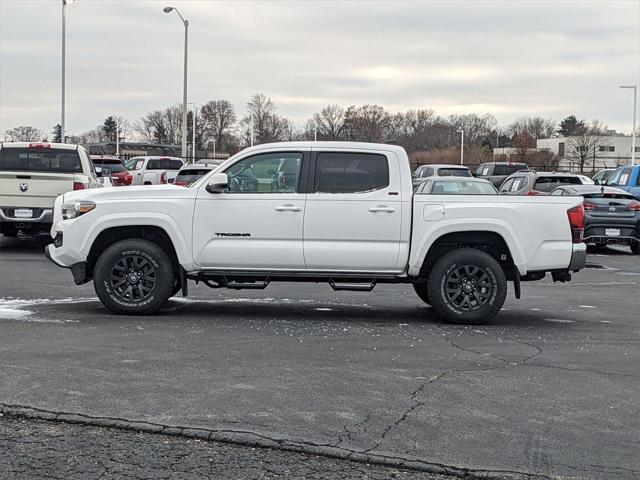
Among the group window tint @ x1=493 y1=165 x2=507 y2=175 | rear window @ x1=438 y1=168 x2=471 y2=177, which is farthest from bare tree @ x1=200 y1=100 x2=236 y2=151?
rear window @ x1=438 y1=168 x2=471 y2=177

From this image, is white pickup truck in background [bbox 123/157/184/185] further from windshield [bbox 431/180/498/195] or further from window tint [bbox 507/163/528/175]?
windshield [bbox 431/180/498/195]

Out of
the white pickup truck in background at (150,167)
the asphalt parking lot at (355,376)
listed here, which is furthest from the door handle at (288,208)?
the white pickup truck in background at (150,167)

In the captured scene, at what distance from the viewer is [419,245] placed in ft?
30.9

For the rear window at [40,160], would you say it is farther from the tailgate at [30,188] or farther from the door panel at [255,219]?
the door panel at [255,219]

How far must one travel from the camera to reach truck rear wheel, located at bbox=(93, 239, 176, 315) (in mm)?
9547

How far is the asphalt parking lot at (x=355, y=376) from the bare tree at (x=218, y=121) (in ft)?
367

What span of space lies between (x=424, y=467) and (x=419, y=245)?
15.6 ft

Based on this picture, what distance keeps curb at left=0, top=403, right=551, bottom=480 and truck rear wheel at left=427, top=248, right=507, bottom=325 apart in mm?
4546

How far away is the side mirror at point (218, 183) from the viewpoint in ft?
30.7

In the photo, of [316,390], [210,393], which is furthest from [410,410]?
[210,393]

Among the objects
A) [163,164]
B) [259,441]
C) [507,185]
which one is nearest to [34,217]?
[259,441]

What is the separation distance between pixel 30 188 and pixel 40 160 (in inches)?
30.3

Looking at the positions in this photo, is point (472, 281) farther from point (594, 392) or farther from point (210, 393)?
point (210, 393)

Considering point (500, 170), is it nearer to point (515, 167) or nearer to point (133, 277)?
point (515, 167)
